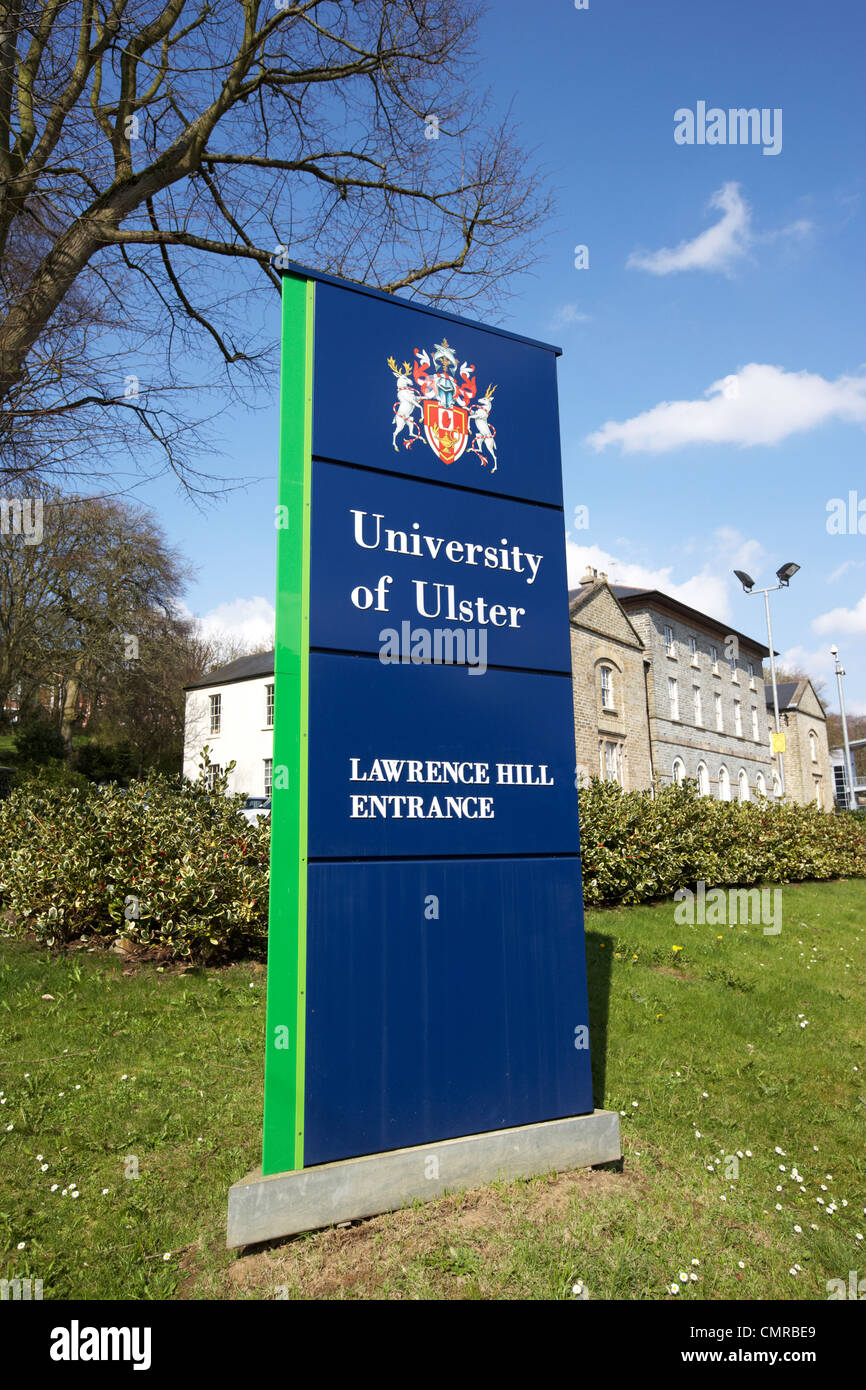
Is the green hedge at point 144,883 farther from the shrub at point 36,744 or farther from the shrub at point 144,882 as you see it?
the shrub at point 36,744

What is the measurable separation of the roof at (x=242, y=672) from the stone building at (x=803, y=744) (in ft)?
96.3

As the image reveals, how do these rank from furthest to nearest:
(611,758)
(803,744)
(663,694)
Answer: (803,744), (663,694), (611,758)

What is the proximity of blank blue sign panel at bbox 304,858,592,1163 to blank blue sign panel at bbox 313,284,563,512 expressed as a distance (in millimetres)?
2084

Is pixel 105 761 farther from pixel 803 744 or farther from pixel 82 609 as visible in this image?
pixel 803 744

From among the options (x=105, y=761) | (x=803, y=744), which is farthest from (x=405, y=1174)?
(x=803, y=744)

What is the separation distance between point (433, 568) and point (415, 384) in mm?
1004

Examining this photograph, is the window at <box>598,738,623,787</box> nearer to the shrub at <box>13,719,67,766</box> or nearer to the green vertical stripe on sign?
the shrub at <box>13,719,67,766</box>

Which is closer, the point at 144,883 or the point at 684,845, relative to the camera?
the point at 144,883

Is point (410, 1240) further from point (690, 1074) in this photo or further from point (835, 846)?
point (835, 846)

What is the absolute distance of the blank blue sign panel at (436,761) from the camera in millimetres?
3762

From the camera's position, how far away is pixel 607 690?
89.1 ft

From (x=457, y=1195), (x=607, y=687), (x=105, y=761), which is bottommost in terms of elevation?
(x=457, y=1195)

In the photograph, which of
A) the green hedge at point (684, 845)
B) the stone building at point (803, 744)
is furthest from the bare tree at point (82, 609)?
the stone building at point (803, 744)
